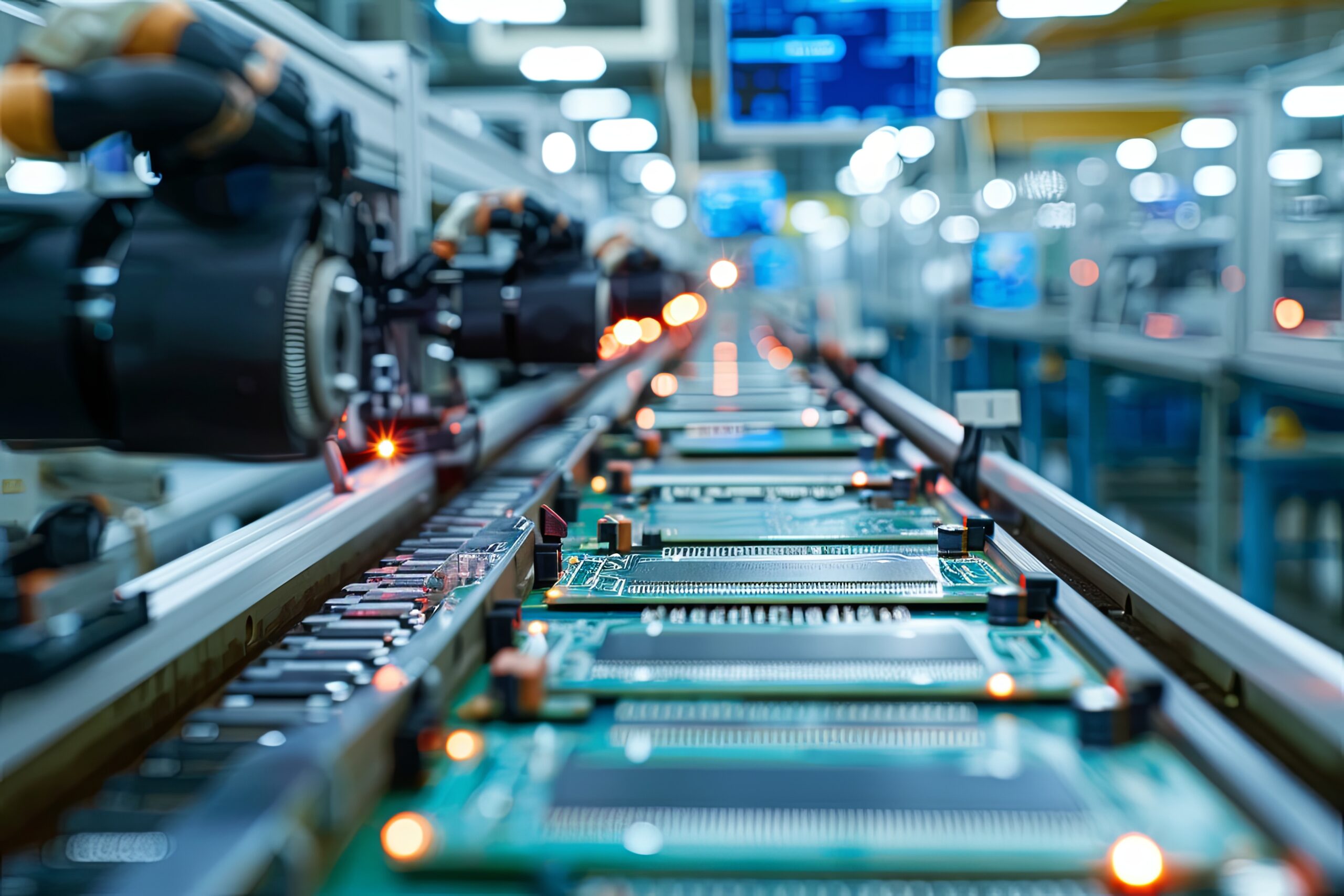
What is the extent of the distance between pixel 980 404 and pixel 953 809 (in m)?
1.50

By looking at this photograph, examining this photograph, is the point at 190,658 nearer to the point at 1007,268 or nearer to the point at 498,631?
the point at 498,631

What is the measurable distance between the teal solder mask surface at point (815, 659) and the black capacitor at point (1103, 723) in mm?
102

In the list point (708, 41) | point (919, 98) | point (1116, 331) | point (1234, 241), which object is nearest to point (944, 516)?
point (1234, 241)

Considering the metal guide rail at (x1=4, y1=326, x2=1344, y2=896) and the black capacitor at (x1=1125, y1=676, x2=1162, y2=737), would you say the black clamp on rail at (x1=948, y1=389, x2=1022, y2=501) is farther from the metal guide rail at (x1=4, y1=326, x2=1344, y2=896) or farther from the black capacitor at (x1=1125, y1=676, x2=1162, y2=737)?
the black capacitor at (x1=1125, y1=676, x2=1162, y2=737)

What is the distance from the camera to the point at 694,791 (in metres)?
0.99

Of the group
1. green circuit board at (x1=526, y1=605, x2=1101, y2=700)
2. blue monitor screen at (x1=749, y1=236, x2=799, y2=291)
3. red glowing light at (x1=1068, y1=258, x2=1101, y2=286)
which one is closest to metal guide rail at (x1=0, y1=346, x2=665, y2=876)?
green circuit board at (x1=526, y1=605, x2=1101, y2=700)

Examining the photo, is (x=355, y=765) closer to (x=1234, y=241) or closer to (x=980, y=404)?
(x=980, y=404)

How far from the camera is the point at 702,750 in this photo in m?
1.09

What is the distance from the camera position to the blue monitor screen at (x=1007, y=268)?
8.14m

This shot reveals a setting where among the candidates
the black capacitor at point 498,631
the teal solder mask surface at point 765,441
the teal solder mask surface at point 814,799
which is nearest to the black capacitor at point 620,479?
the teal solder mask surface at point 765,441

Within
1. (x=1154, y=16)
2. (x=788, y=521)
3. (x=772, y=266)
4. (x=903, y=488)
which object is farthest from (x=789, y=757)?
(x=772, y=266)

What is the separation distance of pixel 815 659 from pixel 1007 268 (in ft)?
24.7

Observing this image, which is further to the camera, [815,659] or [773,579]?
[773,579]

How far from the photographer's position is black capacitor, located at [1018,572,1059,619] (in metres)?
1.45
